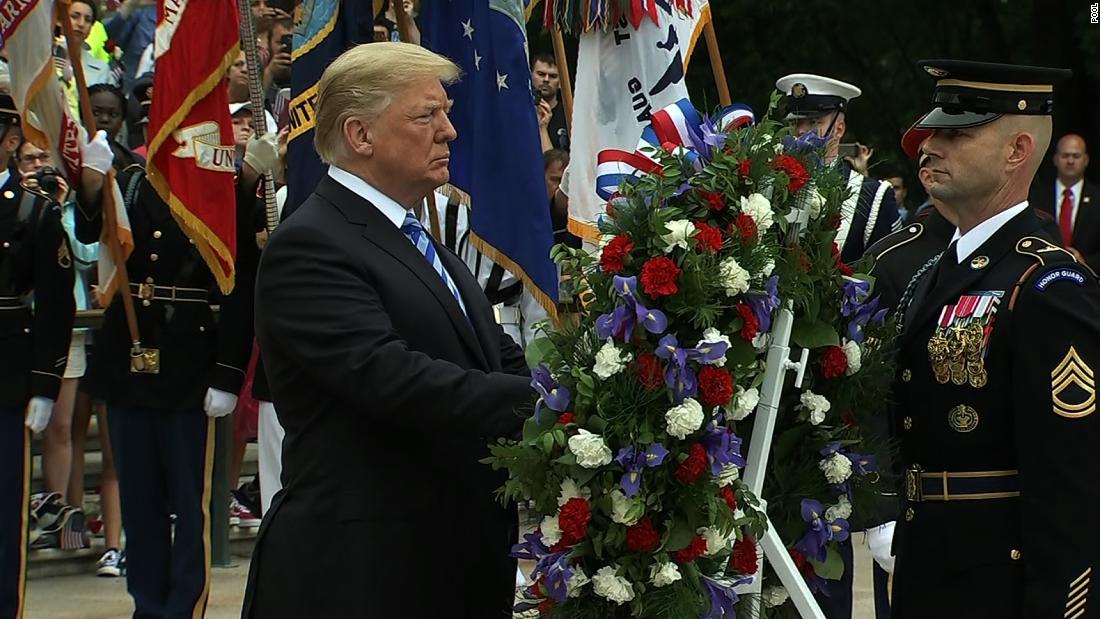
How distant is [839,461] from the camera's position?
3914mm

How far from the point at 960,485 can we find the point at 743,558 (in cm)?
64

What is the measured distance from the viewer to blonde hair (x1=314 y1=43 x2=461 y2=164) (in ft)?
13.0

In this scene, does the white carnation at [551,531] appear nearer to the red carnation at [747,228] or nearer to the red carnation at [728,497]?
the red carnation at [728,497]

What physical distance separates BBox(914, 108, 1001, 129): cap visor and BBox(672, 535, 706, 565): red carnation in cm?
115

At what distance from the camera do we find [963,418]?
405 centimetres

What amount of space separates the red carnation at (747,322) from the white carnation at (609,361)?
0.81 ft

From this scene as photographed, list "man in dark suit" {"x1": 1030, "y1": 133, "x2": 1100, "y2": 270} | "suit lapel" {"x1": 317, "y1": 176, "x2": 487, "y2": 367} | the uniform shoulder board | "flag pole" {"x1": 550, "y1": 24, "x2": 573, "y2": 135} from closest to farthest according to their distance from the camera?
"suit lapel" {"x1": 317, "y1": 176, "x2": 487, "y2": 367}
the uniform shoulder board
"flag pole" {"x1": 550, "y1": 24, "x2": 573, "y2": 135}
"man in dark suit" {"x1": 1030, "y1": 133, "x2": 1100, "y2": 270}

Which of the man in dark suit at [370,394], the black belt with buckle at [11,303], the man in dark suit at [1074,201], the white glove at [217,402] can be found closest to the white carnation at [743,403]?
the man in dark suit at [370,394]

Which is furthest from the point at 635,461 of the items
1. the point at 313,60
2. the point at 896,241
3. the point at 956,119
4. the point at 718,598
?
the point at 313,60

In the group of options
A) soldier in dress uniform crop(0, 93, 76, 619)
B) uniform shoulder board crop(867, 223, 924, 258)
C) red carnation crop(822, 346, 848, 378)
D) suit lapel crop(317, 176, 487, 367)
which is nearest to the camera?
red carnation crop(822, 346, 848, 378)

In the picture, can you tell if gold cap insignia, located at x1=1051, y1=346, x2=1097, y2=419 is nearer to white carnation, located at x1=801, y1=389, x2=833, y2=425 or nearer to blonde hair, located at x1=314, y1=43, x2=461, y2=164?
white carnation, located at x1=801, y1=389, x2=833, y2=425

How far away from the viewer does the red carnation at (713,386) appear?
3.61 m

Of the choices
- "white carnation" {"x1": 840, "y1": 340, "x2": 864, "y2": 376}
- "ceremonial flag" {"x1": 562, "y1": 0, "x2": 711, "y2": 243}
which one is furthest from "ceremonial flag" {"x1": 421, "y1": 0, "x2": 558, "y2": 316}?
"white carnation" {"x1": 840, "y1": 340, "x2": 864, "y2": 376}

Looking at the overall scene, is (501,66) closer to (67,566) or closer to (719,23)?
(67,566)
